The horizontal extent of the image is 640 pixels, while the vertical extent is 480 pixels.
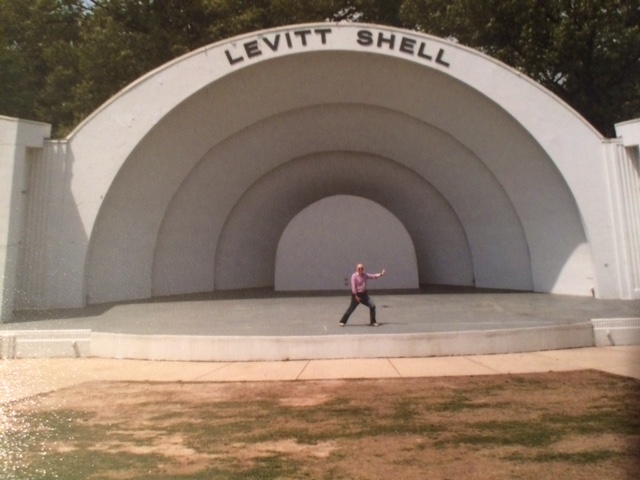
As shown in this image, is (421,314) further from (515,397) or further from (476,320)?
(515,397)

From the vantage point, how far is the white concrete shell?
15422 millimetres

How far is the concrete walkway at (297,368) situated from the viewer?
8.35m

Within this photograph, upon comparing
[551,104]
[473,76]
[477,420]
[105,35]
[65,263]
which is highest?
[105,35]

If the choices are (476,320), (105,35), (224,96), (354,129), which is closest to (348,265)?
(354,129)

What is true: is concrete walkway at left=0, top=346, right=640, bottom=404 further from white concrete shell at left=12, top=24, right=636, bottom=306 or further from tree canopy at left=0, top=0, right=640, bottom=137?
tree canopy at left=0, top=0, right=640, bottom=137

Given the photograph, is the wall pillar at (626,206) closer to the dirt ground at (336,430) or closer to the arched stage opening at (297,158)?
the arched stage opening at (297,158)

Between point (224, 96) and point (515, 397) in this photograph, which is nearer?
point (515, 397)

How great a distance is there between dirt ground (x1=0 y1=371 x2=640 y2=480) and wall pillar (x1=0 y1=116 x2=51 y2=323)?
6.60 m

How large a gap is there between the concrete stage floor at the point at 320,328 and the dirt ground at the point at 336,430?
1.71 m

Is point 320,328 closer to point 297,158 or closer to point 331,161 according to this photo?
point 297,158

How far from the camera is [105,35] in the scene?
2680 cm

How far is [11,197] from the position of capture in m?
13.0

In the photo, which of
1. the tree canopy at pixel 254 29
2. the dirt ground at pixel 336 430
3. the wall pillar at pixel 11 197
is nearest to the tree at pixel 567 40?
the tree canopy at pixel 254 29

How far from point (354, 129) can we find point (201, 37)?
1349 cm
